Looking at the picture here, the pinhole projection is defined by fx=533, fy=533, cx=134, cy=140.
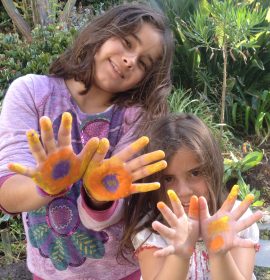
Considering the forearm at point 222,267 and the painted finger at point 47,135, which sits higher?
the painted finger at point 47,135

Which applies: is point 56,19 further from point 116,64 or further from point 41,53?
point 116,64

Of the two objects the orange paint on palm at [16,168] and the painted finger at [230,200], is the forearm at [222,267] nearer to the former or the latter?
the painted finger at [230,200]

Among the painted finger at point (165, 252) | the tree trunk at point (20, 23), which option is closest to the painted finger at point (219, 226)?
the painted finger at point (165, 252)

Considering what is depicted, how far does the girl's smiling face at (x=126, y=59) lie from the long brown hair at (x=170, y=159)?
7.2 inches

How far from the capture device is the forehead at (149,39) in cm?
179

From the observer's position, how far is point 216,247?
4.37ft

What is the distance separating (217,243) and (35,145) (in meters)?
0.51

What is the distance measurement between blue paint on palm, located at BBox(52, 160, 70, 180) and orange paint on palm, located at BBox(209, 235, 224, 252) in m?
0.41

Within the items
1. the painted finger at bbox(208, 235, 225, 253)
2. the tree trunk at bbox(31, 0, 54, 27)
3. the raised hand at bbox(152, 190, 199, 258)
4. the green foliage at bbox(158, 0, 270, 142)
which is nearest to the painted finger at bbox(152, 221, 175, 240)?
the raised hand at bbox(152, 190, 199, 258)

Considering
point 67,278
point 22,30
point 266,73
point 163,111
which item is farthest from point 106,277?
point 22,30

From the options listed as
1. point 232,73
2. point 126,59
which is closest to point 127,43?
point 126,59

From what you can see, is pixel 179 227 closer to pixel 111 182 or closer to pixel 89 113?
pixel 111 182

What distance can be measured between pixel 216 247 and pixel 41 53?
3.85 meters

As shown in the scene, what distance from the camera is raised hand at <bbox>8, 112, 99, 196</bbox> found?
50.0 inches
